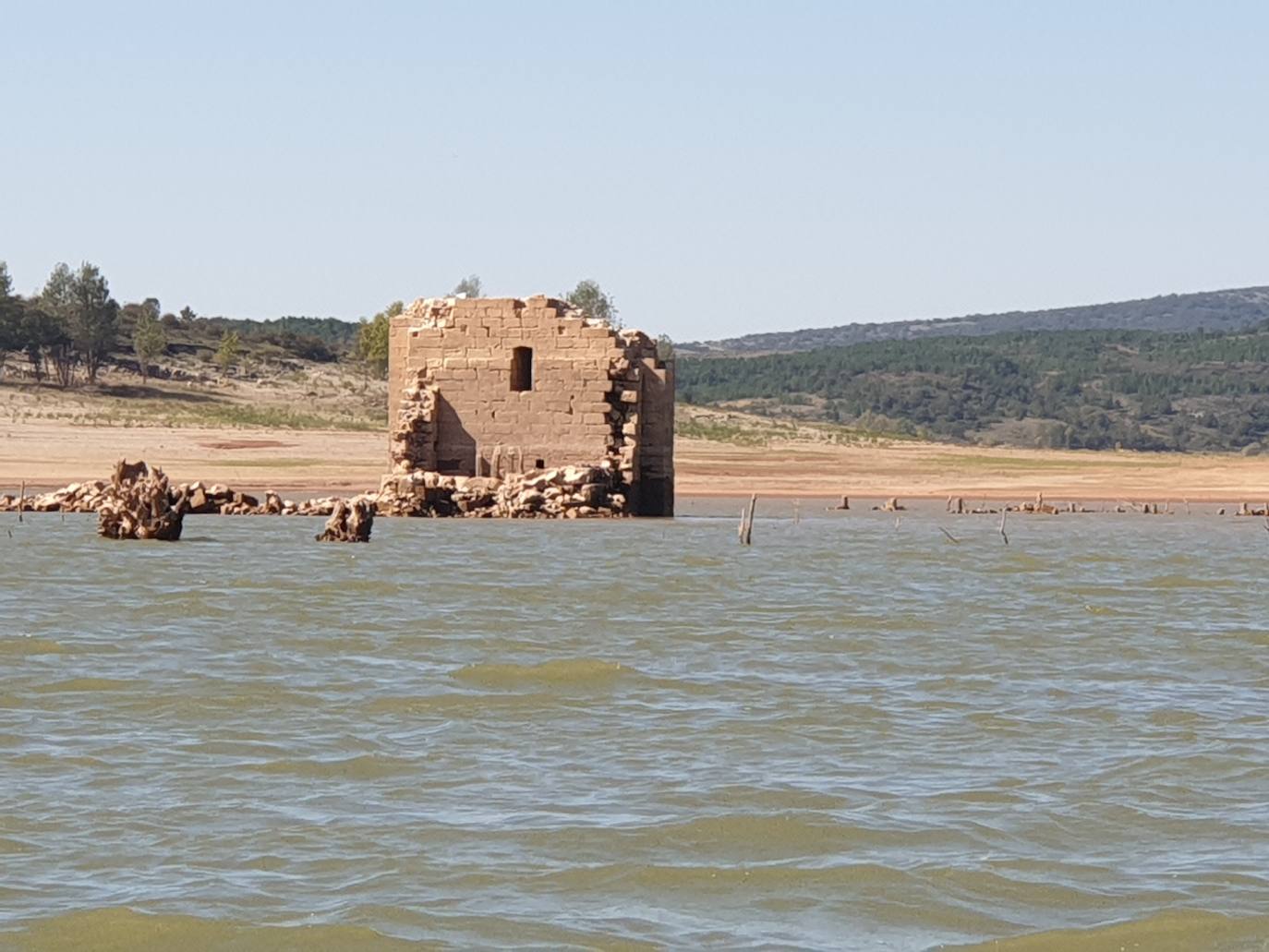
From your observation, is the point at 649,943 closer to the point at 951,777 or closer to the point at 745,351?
the point at 951,777

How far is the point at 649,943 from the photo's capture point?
23.8ft

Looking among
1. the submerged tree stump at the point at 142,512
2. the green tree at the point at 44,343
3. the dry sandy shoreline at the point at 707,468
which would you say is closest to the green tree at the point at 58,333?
the green tree at the point at 44,343

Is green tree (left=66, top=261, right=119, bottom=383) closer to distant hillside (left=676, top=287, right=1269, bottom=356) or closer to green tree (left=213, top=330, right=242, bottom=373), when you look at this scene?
green tree (left=213, top=330, right=242, bottom=373)

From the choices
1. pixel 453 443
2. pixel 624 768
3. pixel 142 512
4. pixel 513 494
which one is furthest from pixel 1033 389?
pixel 624 768

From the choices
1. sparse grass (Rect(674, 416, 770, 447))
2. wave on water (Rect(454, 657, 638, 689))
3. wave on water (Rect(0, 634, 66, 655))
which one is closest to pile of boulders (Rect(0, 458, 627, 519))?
wave on water (Rect(0, 634, 66, 655))

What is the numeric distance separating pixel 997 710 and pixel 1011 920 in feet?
16.1

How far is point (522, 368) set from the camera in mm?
31031

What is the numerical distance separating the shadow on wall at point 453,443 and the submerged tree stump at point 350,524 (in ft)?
13.5

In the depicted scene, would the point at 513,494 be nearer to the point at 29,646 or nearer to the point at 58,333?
the point at 29,646

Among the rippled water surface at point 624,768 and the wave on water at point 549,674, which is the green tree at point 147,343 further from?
the wave on water at point 549,674

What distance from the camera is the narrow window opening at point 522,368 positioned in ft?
101

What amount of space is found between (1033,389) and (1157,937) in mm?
107387

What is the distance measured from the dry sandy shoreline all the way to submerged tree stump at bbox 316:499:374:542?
11747mm

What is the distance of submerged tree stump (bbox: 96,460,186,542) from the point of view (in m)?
26.4
